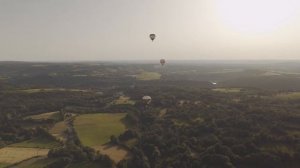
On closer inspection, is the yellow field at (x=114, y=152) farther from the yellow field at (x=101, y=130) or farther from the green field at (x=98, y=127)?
the green field at (x=98, y=127)

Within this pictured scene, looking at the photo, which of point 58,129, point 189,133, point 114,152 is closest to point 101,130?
point 58,129

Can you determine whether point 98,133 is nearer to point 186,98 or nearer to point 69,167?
point 69,167

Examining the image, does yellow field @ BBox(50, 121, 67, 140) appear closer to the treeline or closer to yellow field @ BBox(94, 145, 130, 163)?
yellow field @ BBox(94, 145, 130, 163)

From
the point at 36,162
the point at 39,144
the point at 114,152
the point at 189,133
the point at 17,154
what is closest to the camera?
the point at 36,162

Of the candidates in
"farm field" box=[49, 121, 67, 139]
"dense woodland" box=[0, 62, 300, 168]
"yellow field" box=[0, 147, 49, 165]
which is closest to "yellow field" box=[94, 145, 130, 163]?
"dense woodland" box=[0, 62, 300, 168]

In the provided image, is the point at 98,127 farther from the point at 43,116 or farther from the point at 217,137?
the point at 217,137
